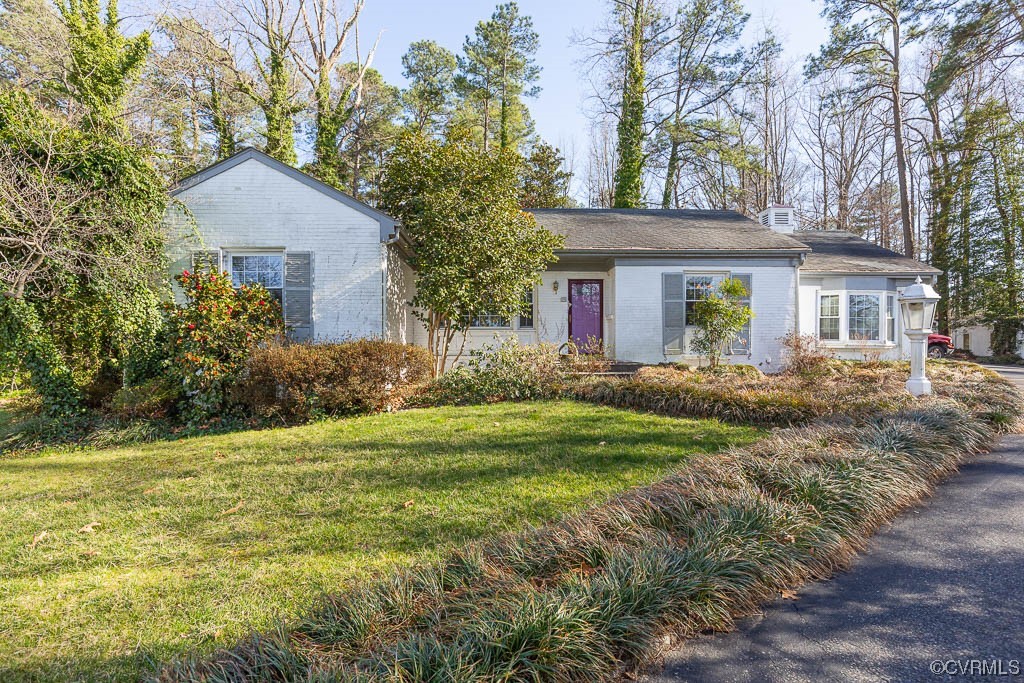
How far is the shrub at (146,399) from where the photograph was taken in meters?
7.29

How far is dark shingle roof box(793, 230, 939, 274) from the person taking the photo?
13531 mm

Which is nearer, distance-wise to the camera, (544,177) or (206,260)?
(206,260)

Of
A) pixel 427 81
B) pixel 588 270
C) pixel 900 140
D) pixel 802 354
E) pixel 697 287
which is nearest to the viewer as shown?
pixel 802 354

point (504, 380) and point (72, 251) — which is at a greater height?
point (72, 251)

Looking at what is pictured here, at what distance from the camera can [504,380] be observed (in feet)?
28.6

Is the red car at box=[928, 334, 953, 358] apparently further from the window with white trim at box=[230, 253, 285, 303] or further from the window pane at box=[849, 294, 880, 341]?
the window with white trim at box=[230, 253, 285, 303]

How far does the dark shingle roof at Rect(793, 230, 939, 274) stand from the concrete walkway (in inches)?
465

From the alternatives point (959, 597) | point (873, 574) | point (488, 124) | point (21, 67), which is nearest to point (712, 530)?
point (873, 574)

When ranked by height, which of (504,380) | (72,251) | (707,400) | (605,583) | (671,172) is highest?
(671,172)

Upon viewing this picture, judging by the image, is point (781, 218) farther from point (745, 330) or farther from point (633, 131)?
point (633, 131)

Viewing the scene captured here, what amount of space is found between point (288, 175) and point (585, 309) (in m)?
7.53

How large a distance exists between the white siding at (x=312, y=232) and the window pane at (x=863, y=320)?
12565 mm

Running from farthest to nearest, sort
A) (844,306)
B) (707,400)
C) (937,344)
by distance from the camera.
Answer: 1. (937,344)
2. (844,306)
3. (707,400)

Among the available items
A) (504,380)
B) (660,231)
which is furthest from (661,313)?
(504,380)
